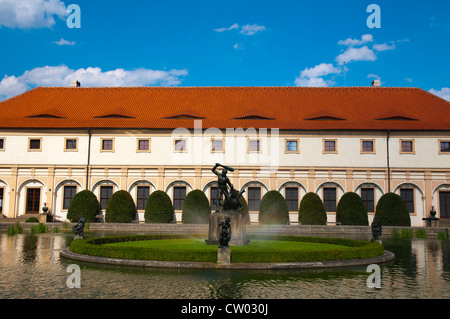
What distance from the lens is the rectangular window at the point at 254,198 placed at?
122 feet

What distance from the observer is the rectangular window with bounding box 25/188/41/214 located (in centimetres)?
3712

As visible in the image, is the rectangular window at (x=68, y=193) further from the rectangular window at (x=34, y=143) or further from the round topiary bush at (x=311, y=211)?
the round topiary bush at (x=311, y=211)

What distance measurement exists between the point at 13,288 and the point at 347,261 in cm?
944

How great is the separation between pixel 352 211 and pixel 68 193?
2430 centimetres

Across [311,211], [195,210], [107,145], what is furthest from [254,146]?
[107,145]

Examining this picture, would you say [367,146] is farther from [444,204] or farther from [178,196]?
[178,196]

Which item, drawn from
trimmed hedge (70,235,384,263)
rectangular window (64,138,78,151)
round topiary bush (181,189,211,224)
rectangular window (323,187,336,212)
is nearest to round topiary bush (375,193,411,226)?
rectangular window (323,187,336,212)

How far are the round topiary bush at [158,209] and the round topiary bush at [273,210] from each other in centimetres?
741

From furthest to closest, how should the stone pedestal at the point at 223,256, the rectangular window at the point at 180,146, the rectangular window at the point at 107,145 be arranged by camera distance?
1. the rectangular window at the point at 107,145
2. the rectangular window at the point at 180,146
3. the stone pedestal at the point at 223,256

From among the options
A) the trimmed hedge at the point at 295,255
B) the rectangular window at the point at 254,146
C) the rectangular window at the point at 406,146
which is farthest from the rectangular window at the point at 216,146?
the trimmed hedge at the point at 295,255

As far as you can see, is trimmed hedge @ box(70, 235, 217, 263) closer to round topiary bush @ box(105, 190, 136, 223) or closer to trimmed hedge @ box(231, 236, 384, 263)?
trimmed hedge @ box(231, 236, 384, 263)

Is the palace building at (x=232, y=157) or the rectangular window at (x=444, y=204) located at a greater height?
the palace building at (x=232, y=157)

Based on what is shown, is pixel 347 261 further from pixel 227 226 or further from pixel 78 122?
pixel 78 122
